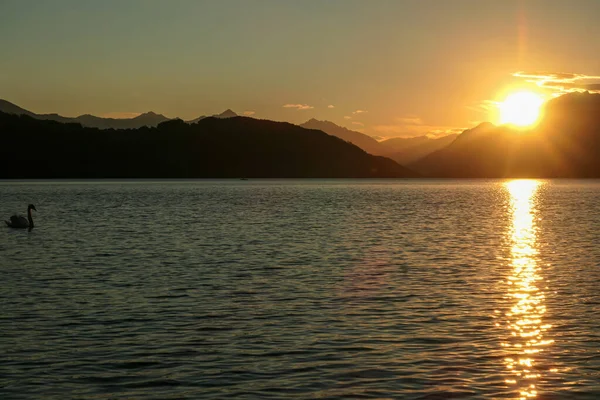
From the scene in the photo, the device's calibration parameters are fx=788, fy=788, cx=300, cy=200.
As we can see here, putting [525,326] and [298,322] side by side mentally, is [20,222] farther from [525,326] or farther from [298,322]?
[525,326]

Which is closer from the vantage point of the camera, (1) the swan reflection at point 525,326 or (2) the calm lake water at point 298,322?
(2) the calm lake water at point 298,322

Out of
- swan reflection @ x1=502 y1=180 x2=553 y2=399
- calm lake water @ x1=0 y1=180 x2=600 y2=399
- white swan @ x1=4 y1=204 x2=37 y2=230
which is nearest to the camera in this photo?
calm lake water @ x1=0 y1=180 x2=600 y2=399

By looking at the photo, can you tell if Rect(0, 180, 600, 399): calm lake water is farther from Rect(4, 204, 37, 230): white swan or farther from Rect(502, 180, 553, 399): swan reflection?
Rect(4, 204, 37, 230): white swan

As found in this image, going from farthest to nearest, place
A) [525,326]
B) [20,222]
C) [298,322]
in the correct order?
[20,222] → [298,322] → [525,326]

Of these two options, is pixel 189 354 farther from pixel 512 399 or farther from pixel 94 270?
pixel 94 270

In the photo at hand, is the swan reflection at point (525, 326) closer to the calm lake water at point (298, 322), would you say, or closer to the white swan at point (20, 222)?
the calm lake water at point (298, 322)

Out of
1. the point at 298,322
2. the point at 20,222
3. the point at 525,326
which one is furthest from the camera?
the point at 20,222

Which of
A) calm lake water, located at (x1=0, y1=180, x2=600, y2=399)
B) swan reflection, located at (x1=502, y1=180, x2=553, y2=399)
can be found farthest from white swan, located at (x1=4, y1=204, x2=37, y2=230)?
swan reflection, located at (x1=502, y1=180, x2=553, y2=399)

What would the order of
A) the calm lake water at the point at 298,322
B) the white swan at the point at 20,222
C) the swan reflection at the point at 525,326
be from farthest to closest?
the white swan at the point at 20,222
the swan reflection at the point at 525,326
the calm lake water at the point at 298,322

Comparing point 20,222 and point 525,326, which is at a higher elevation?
point 20,222

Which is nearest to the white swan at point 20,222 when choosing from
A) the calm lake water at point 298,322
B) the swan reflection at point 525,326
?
the calm lake water at point 298,322

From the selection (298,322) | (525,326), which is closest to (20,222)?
(298,322)

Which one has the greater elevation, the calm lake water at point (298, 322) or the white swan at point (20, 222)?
the white swan at point (20, 222)

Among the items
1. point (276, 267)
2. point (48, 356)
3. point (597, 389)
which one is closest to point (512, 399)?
point (597, 389)
